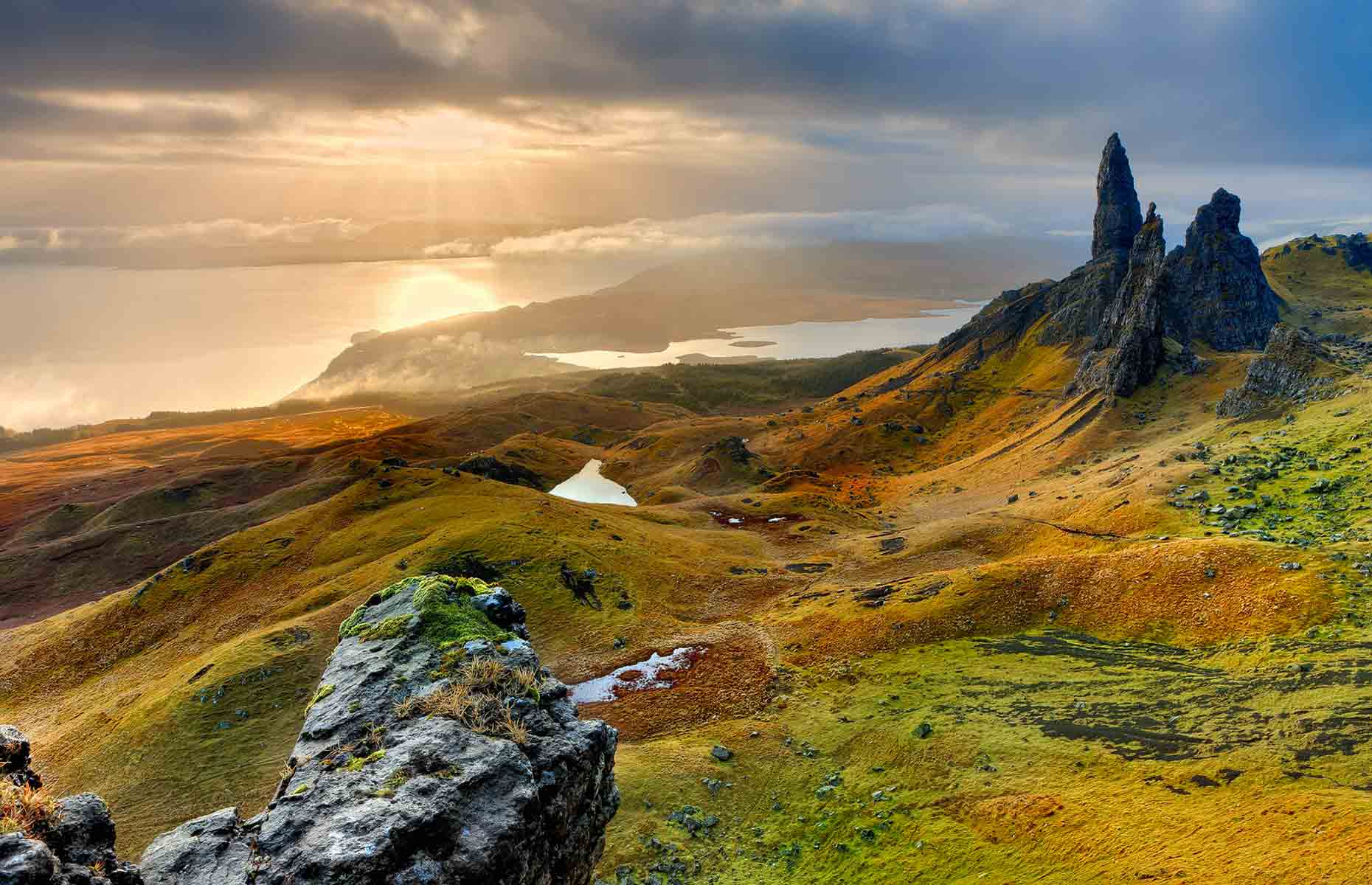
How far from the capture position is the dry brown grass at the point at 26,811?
38.2 ft

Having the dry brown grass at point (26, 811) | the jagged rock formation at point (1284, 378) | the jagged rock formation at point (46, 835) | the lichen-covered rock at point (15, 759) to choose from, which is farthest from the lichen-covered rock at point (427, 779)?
the jagged rock formation at point (1284, 378)

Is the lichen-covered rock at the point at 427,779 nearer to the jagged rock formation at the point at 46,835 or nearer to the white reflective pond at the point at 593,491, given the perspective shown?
the jagged rock formation at the point at 46,835

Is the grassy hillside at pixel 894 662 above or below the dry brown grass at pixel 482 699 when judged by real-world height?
below

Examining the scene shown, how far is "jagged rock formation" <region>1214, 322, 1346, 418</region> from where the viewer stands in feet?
287

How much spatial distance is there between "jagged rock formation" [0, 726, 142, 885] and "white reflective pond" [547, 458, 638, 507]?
12666 cm

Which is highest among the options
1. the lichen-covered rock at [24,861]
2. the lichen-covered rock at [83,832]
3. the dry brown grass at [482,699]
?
Answer: the lichen-covered rock at [24,861]

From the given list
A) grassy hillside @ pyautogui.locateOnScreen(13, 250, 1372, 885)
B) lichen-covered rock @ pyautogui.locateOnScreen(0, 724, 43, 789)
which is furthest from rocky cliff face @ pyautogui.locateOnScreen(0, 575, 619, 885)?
grassy hillside @ pyautogui.locateOnScreen(13, 250, 1372, 885)

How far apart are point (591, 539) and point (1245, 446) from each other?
2871 inches

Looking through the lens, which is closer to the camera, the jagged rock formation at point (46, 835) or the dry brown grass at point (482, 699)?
the jagged rock formation at point (46, 835)

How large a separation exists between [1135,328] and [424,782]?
6092 inches

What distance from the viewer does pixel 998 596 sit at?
181 feet

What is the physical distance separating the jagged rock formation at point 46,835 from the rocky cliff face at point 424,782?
0.08 metres

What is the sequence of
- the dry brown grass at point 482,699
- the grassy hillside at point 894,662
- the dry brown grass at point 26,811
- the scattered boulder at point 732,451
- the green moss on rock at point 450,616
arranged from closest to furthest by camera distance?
the dry brown grass at point 26,811
the dry brown grass at point 482,699
the green moss on rock at point 450,616
the grassy hillside at point 894,662
the scattered boulder at point 732,451

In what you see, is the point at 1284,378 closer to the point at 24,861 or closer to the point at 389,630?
the point at 389,630
